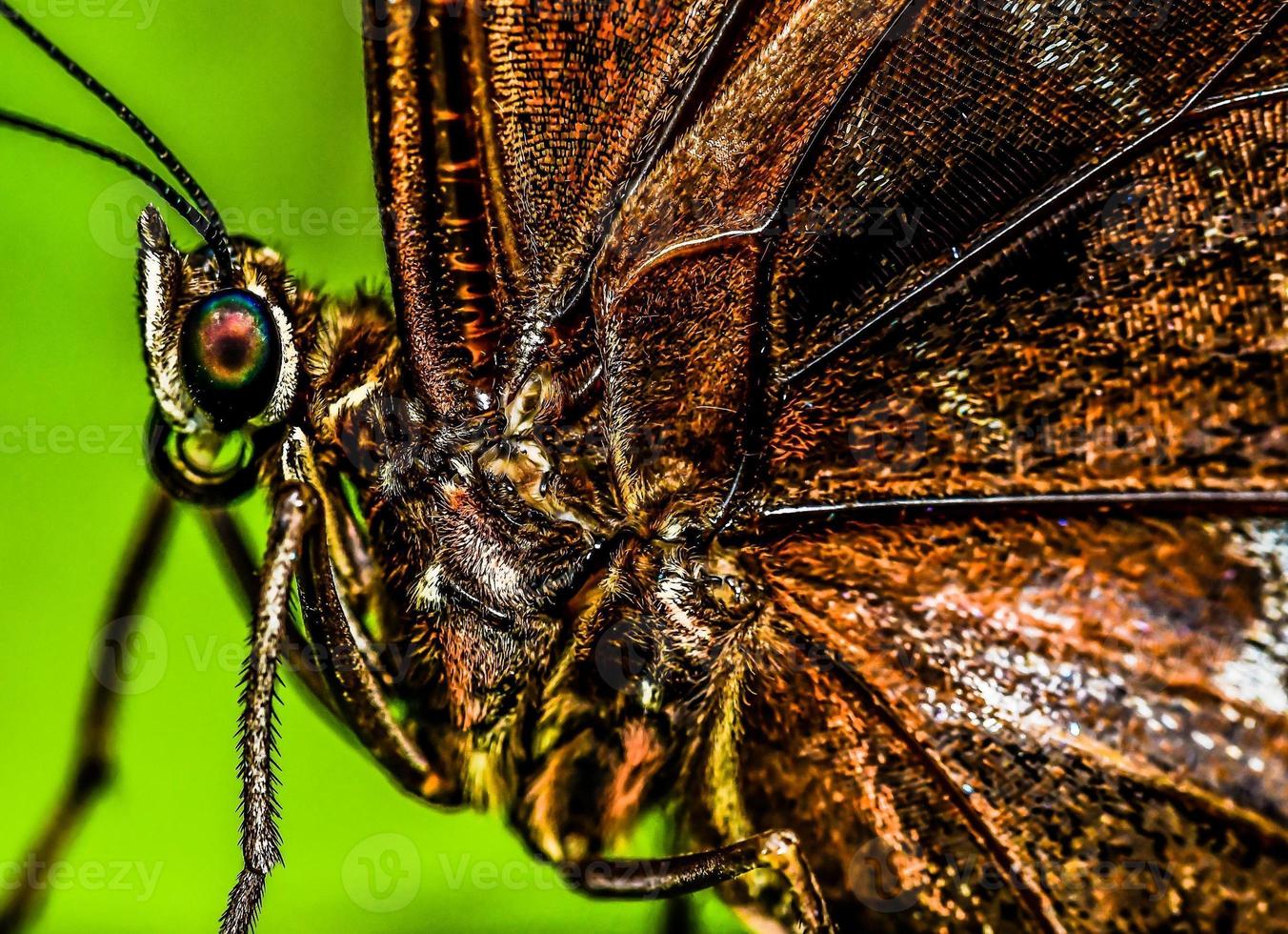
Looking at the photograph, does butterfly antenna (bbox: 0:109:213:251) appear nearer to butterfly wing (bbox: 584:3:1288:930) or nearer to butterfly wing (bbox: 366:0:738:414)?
butterfly wing (bbox: 366:0:738:414)

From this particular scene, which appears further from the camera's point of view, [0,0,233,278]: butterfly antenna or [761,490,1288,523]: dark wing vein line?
[0,0,233,278]: butterfly antenna

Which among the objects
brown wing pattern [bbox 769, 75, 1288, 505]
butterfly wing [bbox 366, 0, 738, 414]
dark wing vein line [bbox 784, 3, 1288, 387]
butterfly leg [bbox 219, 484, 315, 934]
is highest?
butterfly wing [bbox 366, 0, 738, 414]

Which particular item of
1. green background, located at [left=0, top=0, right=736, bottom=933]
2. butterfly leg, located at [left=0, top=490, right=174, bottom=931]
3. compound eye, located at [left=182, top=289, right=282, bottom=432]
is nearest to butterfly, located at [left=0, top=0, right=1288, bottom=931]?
compound eye, located at [left=182, top=289, right=282, bottom=432]

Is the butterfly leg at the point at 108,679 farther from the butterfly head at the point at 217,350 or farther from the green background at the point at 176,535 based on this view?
the butterfly head at the point at 217,350

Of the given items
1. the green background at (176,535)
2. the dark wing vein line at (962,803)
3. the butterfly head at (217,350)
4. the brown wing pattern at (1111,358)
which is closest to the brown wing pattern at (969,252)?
the brown wing pattern at (1111,358)

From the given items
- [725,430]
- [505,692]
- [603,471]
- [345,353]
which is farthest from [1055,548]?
[345,353]

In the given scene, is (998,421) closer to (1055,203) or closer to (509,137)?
(1055,203)

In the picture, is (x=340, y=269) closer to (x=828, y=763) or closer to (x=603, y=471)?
(x=603, y=471)
